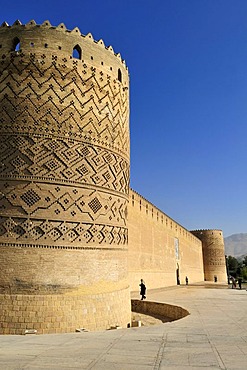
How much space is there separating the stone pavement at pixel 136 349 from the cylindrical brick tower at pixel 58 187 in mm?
1894

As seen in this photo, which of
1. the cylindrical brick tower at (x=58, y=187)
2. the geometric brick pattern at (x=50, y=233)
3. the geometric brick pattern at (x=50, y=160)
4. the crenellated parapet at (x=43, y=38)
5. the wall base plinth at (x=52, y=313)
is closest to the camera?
the wall base plinth at (x=52, y=313)

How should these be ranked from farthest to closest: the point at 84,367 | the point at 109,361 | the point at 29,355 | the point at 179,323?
1. the point at 179,323
2. the point at 29,355
3. the point at 109,361
4. the point at 84,367

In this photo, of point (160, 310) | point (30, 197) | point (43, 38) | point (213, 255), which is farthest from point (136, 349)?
point (213, 255)

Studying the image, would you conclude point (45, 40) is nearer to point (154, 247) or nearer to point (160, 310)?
point (160, 310)

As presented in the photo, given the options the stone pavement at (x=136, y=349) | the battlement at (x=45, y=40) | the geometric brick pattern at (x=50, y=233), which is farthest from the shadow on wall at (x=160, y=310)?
the battlement at (x=45, y=40)

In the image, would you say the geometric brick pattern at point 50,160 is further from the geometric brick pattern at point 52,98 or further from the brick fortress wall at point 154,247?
the brick fortress wall at point 154,247

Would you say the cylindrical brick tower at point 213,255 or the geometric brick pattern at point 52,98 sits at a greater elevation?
the geometric brick pattern at point 52,98

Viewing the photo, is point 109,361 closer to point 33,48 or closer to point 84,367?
point 84,367

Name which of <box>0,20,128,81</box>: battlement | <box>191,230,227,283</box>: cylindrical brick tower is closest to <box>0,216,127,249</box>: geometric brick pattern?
<box>0,20,128,81</box>: battlement

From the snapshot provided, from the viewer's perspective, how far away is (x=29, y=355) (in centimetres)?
343

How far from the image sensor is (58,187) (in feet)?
23.1

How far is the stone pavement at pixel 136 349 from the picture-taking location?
10.0 ft

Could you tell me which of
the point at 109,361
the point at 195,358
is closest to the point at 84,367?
the point at 109,361

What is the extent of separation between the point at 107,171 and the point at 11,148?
226 centimetres
